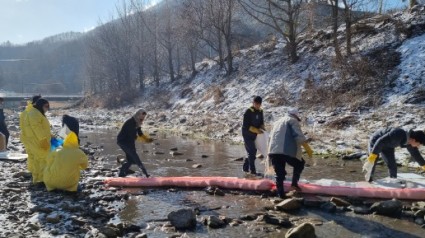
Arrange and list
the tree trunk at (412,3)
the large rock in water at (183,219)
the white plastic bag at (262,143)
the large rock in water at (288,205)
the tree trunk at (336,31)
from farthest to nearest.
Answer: the tree trunk at (412,3) < the tree trunk at (336,31) < the white plastic bag at (262,143) < the large rock in water at (288,205) < the large rock in water at (183,219)

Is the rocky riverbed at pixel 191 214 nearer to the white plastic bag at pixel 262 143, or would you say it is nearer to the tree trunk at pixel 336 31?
the white plastic bag at pixel 262 143

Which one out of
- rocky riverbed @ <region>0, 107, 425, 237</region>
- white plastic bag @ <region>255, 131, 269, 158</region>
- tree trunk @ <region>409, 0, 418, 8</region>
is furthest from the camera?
tree trunk @ <region>409, 0, 418, 8</region>

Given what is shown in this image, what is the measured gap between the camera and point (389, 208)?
6.83 m

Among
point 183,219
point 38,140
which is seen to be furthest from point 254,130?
point 38,140

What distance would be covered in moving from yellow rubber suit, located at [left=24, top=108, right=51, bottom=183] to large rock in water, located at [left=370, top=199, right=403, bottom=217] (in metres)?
6.53

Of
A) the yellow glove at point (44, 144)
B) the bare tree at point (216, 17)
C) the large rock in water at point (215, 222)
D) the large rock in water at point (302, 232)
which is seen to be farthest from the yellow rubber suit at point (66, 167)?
the bare tree at point (216, 17)

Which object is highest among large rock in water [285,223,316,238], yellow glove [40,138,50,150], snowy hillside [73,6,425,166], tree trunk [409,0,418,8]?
tree trunk [409,0,418,8]

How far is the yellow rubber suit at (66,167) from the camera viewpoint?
8.00 metres

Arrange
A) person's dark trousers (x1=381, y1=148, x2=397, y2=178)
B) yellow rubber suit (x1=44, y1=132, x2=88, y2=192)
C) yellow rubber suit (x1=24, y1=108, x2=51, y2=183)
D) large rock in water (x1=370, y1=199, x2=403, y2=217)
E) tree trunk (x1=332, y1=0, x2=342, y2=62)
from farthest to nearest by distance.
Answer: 1. tree trunk (x1=332, y1=0, x2=342, y2=62)
2. person's dark trousers (x1=381, y1=148, x2=397, y2=178)
3. yellow rubber suit (x1=24, y1=108, x2=51, y2=183)
4. yellow rubber suit (x1=44, y1=132, x2=88, y2=192)
5. large rock in water (x1=370, y1=199, x2=403, y2=217)

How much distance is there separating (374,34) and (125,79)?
35.1m

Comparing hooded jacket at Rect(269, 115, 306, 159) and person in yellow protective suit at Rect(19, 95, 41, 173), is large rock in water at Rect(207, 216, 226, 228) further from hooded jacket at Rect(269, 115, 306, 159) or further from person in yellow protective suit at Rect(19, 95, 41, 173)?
person in yellow protective suit at Rect(19, 95, 41, 173)

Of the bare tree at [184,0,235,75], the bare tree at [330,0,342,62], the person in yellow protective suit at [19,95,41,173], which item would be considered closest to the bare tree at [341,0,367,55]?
the bare tree at [330,0,342,62]

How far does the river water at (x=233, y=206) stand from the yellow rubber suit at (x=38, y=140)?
1.96 m

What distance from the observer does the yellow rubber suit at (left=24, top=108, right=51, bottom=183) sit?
8578 millimetres
